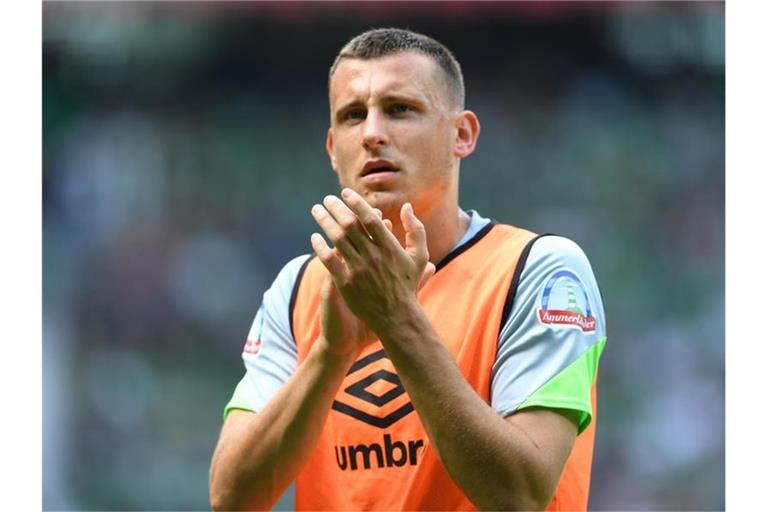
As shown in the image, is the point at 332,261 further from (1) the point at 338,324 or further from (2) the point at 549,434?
(2) the point at 549,434

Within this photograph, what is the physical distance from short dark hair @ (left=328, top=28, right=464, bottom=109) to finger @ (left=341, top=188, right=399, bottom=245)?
0.85 meters

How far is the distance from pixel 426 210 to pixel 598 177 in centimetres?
541

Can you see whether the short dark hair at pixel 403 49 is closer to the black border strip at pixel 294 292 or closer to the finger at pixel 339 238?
the black border strip at pixel 294 292

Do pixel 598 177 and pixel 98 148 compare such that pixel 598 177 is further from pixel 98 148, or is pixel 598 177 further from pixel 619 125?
pixel 98 148

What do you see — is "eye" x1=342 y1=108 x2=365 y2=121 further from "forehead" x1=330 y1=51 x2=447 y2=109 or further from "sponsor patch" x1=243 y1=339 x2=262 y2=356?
"sponsor patch" x1=243 y1=339 x2=262 y2=356

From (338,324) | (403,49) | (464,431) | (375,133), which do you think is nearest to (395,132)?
(375,133)

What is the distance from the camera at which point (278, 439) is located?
283cm

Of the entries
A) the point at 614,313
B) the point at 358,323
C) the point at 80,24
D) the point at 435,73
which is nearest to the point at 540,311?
the point at 358,323

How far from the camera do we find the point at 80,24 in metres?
8.16

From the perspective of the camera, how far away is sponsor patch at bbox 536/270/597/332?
9.18 feet

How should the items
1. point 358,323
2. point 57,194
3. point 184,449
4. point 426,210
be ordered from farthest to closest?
1. point 57,194
2. point 184,449
3. point 426,210
4. point 358,323

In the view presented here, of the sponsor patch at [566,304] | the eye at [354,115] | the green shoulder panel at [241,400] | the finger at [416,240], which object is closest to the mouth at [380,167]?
the eye at [354,115]

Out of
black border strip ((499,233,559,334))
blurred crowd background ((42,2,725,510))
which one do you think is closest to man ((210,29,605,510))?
black border strip ((499,233,559,334))

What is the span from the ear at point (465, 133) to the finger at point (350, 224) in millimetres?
842
